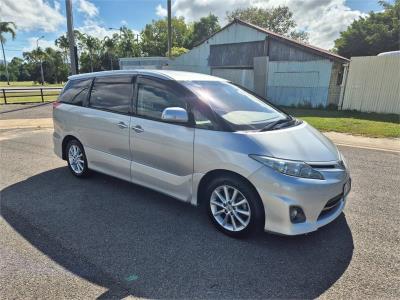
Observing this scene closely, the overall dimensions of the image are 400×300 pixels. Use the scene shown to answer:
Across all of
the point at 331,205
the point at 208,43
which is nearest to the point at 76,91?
the point at 331,205

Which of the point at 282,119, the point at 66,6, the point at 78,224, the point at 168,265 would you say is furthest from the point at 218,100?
the point at 66,6

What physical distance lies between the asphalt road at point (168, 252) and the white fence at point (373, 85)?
10216 mm

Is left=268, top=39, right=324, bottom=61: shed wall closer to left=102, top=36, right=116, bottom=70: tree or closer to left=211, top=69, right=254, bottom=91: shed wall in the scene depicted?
left=211, top=69, right=254, bottom=91: shed wall

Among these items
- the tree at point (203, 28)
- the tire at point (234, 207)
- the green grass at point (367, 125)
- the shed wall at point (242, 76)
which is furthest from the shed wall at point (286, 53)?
the tree at point (203, 28)

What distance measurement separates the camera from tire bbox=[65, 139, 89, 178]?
491cm

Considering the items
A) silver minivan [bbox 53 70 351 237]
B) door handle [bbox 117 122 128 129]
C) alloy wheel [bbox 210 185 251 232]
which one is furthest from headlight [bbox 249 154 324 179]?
door handle [bbox 117 122 128 129]

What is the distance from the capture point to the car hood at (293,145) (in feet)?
9.68

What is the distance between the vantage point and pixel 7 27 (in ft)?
158

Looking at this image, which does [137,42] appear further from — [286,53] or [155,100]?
[155,100]

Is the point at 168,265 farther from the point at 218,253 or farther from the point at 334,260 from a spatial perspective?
the point at 334,260

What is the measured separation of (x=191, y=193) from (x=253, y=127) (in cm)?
103

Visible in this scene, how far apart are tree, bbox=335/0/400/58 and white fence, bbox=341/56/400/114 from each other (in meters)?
22.6

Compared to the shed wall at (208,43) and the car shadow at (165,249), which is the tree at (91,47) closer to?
the shed wall at (208,43)

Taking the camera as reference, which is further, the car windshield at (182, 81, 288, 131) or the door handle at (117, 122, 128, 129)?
the door handle at (117, 122, 128, 129)
